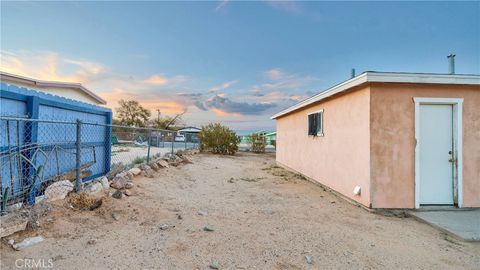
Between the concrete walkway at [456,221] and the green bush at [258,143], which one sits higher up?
the green bush at [258,143]

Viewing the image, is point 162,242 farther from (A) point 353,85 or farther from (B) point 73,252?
(A) point 353,85

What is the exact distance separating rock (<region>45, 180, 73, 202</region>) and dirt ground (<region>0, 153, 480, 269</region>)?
28 cm

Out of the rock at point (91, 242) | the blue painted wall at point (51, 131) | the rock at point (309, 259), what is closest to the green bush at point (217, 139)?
the blue painted wall at point (51, 131)

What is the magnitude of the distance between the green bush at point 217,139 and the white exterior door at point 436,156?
14498 mm

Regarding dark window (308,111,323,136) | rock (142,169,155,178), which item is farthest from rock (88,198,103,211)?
dark window (308,111,323,136)

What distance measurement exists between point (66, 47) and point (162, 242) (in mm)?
8552

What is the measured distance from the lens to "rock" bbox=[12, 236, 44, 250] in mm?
2771

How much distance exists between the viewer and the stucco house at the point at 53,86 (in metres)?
10.2

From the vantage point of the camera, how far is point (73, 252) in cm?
282

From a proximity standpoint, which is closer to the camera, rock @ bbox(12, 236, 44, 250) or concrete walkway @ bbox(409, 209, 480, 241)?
rock @ bbox(12, 236, 44, 250)

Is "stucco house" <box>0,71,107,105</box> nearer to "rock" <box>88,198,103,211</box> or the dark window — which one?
"rock" <box>88,198,103,211</box>

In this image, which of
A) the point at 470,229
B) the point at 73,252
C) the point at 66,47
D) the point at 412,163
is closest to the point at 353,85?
the point at 412,163

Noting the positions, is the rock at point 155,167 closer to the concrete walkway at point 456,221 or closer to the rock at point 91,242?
the rock at point 91,242

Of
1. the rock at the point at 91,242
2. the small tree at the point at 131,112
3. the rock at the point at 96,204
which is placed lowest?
the rock at the point at 91,242
